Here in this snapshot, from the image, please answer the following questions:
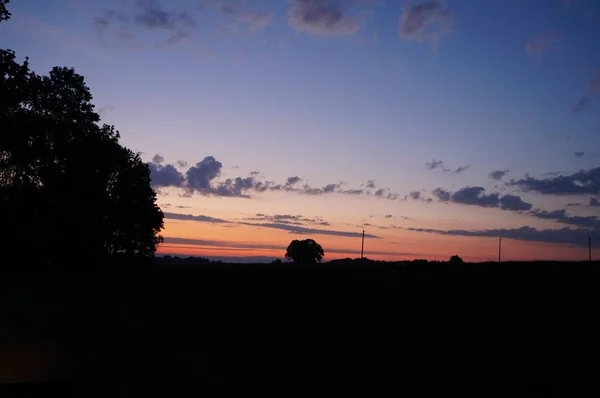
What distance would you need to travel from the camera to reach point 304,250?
109000 millimetres

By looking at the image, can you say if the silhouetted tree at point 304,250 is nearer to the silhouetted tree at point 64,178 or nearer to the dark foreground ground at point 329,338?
the silhouetted tree at point 64,178

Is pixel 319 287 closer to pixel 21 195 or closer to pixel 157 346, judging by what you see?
pixel 157 346

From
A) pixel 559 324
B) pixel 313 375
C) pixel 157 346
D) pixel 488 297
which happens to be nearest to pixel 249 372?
pixel 313 375

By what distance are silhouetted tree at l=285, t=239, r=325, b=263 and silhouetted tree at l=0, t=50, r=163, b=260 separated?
230ft

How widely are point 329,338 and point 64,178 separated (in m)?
27.7

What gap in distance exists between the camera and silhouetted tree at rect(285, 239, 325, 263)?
108688 millimetres

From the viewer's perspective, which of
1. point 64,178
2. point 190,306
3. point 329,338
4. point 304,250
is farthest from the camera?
point 304,250

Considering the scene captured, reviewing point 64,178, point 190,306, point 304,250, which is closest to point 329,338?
point 190,306

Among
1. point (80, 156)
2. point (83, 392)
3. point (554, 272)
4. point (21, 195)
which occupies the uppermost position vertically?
point (80, 156)

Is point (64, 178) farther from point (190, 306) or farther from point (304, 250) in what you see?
point (304, 250)

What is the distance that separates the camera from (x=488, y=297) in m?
16.2

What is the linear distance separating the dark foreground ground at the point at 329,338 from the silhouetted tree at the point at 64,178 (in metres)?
10.7

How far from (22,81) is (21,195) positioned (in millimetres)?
9146

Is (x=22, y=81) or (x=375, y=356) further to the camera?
(x=22, y=81)
